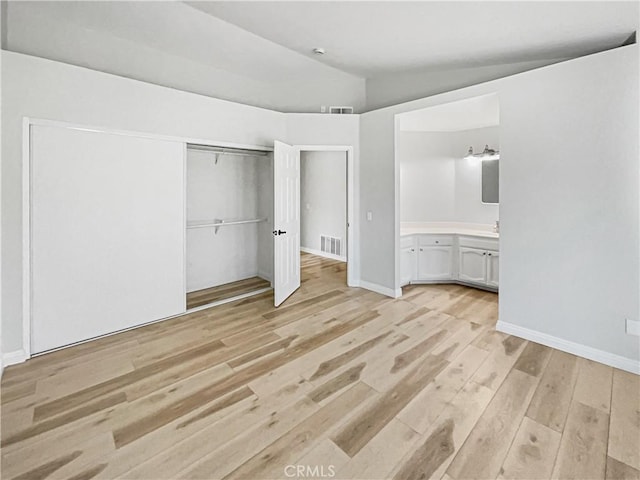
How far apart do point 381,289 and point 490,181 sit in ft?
8.24

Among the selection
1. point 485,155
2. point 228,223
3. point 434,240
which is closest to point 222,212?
point 228,223

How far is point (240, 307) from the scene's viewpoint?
388 cm

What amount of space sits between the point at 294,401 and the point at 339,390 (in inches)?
13.1

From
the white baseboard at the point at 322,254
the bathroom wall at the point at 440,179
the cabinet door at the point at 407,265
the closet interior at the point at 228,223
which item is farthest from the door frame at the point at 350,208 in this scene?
the white baseboard at the point at 322,254

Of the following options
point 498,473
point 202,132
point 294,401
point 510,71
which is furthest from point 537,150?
point 202,132

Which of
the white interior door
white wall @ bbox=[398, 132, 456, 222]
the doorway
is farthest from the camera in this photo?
the doorway

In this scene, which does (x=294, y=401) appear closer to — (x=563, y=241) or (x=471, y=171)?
(x=563, y=241)

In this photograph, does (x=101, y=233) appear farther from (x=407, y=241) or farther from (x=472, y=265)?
(x=472, y=265)

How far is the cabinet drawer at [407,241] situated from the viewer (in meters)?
4.61

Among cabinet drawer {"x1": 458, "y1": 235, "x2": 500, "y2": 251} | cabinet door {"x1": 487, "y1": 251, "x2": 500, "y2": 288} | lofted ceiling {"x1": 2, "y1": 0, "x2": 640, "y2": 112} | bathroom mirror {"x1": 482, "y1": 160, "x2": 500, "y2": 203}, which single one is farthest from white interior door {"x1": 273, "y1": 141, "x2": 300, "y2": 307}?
bathroom mirror {"x1": 482, "y1": 160, "x2": 500, "y2": 203}

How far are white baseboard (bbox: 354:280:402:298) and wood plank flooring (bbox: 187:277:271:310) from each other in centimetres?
143

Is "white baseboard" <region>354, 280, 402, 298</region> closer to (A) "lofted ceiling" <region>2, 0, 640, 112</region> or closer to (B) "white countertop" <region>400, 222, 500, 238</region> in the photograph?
(B) "white countertop" <region>400, 222, 500, 238</region>

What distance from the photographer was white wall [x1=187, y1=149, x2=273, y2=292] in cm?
445

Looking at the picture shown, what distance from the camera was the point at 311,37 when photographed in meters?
3.17
